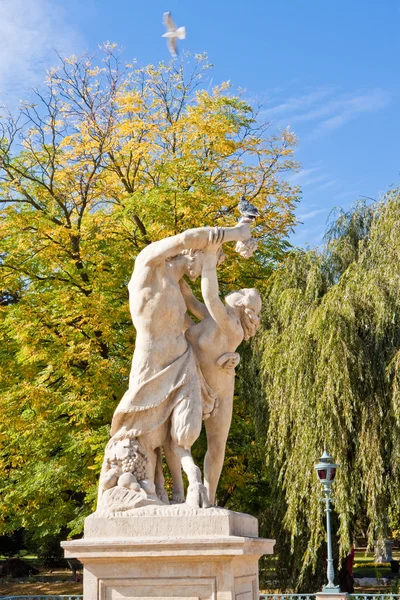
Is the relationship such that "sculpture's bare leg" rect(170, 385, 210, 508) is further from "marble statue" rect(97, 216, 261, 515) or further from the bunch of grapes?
the bunch of grapes

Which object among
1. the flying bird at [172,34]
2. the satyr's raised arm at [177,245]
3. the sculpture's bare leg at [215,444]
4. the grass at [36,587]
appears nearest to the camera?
the satyr's raised arm at [177,245]

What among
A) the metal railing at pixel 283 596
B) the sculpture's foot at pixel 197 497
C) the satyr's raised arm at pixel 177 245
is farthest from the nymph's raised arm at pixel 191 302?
the metal railing at pixel 283 596

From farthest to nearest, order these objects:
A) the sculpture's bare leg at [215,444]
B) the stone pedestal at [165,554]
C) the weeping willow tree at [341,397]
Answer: the weeping willow tree at [341,397]
the sculpture's bare leg at [215,444]
the stone pedestal at [165,554]

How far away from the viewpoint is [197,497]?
215 inches

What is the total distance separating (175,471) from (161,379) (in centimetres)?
68

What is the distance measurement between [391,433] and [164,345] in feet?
25.1

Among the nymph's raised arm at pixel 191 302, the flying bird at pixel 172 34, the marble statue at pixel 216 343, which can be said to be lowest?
the marble statue at pixel 216 343

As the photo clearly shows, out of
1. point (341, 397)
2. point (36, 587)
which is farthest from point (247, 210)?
point (36, 587)

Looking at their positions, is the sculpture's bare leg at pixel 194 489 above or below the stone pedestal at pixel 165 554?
above

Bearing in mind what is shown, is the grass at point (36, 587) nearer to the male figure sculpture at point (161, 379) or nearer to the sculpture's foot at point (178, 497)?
the sculpture's foot at point (178, 497)

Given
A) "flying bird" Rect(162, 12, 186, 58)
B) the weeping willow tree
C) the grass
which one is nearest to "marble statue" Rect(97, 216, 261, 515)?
"flying bird" Rect(162, 12, 186, 58)

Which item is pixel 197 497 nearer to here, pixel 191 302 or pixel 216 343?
pixel 216 343

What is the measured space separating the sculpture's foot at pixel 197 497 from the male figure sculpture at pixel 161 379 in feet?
0.26

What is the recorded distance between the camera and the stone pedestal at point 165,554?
5234mm
